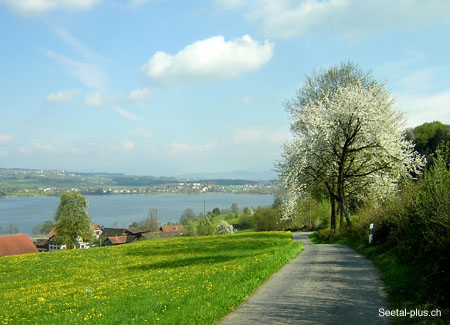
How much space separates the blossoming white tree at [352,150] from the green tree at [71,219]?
4095cm

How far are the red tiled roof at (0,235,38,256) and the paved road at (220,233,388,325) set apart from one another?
4761cm

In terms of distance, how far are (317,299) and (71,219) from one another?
5617 centimetres

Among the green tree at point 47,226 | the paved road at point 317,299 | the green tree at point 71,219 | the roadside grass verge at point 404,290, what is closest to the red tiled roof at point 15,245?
the green tree at point 71,219

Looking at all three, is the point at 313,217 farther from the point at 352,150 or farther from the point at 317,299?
the point at 317,299

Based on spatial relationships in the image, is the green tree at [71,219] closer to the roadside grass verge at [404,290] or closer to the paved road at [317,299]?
the paved road at [317,299]

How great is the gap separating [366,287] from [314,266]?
12.0 ft

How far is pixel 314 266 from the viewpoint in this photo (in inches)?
493

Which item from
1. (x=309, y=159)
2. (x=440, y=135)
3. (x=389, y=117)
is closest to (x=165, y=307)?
(x=309, y=159)

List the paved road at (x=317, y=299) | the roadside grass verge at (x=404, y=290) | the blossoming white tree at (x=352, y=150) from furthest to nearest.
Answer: the blossoming white tree at (x=352, y=150), the paved road at (x=317, y=299), the roadside grass verge at (x=404, y=290)

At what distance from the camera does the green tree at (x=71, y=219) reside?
57750 millimetres

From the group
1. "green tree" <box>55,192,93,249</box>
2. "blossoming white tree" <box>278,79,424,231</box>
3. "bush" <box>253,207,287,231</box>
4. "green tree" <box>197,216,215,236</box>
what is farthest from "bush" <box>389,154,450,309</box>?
"green tree" <box>197,216,215,236</box>

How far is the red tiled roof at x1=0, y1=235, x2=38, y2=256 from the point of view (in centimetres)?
4841

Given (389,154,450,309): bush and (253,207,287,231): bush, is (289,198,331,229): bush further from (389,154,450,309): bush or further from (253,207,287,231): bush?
(389,154,450,309): bush

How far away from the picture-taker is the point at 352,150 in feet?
80.3
